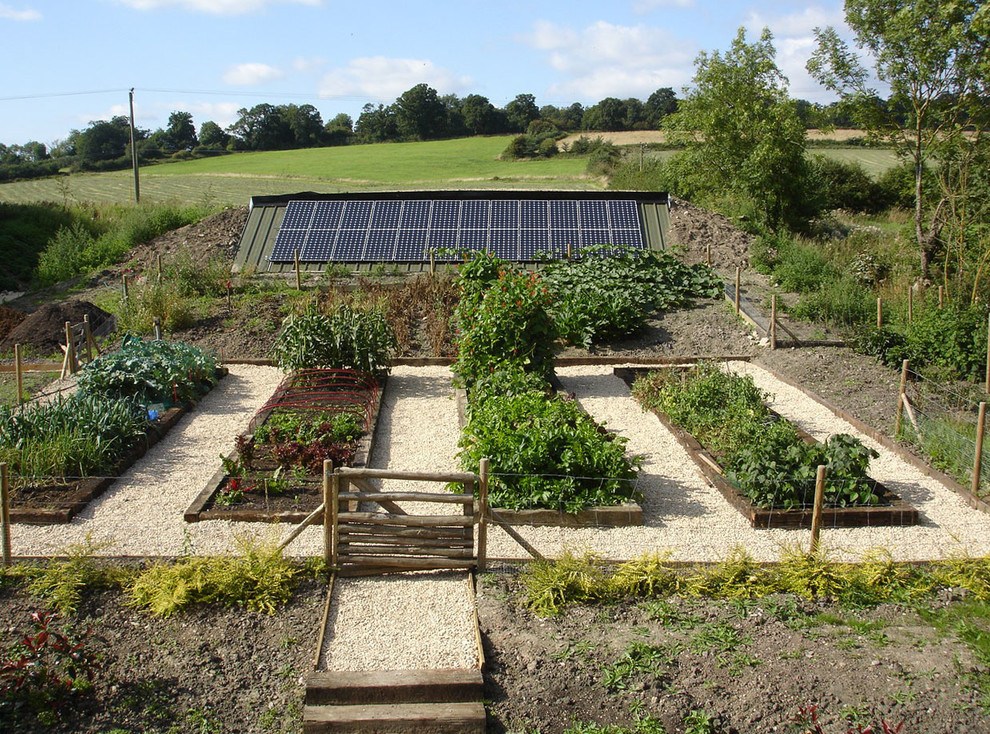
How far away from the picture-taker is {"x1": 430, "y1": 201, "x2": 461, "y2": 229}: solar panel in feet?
64.9

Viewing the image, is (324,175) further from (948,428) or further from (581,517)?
(581,517)

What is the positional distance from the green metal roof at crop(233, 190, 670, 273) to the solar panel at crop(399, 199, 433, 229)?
0.39 meters

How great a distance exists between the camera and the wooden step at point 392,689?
5.41m

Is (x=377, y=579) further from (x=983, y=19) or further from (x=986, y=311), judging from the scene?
(x=983, y=19)

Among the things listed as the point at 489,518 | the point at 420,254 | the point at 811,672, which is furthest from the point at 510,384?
the point at 420,254

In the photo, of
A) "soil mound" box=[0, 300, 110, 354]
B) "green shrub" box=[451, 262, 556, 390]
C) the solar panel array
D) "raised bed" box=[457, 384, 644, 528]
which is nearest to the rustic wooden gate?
"raised bed" box=[457, 384, 644, 528]

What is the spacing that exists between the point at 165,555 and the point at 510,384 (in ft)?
15.1

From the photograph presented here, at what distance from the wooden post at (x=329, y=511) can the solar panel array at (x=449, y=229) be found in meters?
11.4

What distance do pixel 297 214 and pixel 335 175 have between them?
26.4 m

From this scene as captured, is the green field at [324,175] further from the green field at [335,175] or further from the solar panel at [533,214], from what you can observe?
the solar panel at [533,214]

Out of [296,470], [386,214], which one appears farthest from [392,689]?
[386,214]

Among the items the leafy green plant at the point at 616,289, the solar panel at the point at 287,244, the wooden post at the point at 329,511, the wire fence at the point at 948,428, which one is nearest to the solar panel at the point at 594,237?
the leafy green plant at the point at 616,289

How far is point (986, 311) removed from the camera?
1282 centimetres

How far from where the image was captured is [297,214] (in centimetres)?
2028
